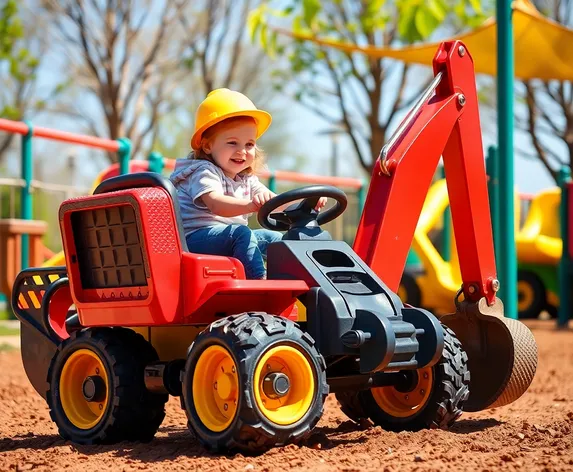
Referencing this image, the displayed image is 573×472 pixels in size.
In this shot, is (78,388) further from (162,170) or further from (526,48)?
(526,48)

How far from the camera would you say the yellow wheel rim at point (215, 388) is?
10.3 ft

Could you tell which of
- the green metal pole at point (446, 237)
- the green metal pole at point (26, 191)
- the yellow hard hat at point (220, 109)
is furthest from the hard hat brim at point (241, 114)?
the green metal pole at point (446, 237)

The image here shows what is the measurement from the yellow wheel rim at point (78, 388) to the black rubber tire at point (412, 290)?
335 inches

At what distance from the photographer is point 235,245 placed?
3.56 m

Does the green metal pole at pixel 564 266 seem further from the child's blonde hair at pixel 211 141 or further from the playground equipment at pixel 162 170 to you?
the child's blonde hair at pixel 211 141

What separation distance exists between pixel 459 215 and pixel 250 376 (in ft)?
5.30

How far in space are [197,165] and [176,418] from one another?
133 cm

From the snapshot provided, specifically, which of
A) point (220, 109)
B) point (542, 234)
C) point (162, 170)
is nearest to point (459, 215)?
point (220, 109)

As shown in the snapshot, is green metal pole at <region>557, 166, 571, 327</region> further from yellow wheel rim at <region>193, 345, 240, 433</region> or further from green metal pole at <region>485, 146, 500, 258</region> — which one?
yellow wheel rim at <region>193, 345, 240, 433</region>

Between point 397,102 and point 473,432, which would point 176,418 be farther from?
point 397,102

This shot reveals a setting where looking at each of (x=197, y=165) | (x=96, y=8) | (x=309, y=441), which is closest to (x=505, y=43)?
(x=197, y=165)

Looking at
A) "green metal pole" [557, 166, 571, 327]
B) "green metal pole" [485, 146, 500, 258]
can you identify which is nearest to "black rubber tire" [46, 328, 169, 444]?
"green metal pole" [485, 146, 500, 258]

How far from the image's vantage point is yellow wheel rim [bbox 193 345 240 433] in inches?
Result: 124

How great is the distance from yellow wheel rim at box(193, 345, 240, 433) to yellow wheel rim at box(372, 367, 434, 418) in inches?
34.3
